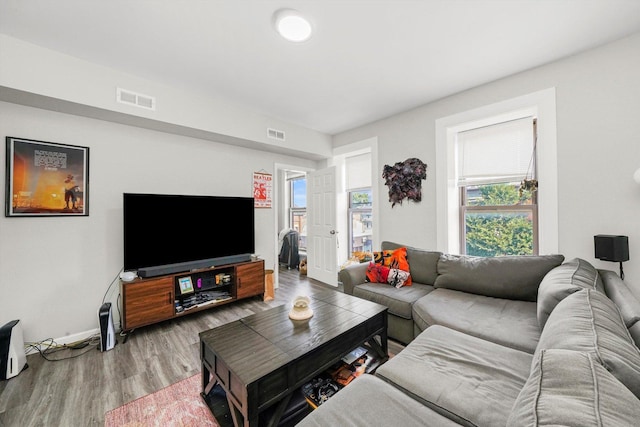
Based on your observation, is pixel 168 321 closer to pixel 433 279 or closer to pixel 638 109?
pixel 433 279

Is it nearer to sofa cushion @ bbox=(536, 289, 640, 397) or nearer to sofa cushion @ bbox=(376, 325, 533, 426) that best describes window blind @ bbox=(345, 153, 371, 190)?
sofa cushion @ bbox=(376, 325, 533, 426)

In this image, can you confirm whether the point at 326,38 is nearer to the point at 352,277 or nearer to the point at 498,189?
the point at 352,277

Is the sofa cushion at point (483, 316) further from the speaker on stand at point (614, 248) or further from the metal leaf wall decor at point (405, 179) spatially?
the metal leaf wall decor at point (405, 179)

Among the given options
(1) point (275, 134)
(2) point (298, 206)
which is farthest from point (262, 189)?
(2) point (298, 206)

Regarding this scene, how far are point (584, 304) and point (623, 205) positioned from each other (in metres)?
1.69

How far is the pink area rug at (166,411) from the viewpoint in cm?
150

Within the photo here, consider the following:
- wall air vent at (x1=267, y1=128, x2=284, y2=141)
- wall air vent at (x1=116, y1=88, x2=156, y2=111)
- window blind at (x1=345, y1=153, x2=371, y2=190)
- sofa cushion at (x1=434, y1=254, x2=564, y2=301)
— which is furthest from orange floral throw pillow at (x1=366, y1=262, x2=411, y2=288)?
wall air vent at (x1=116, y1=88, x2=156, y2=111)

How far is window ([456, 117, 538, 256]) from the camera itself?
2705 millimetres

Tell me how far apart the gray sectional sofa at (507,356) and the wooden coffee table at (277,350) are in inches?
14.1

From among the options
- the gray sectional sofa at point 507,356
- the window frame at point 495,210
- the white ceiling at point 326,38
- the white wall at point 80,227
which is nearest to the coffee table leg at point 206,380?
the gray sectional sofa at point 507,356

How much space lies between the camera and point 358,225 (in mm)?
4676

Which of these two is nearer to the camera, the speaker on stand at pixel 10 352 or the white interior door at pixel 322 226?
the speaker on stand at pixel 10 352

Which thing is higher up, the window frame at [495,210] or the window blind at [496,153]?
the window blind at [496,153]

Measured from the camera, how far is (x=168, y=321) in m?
2.90
